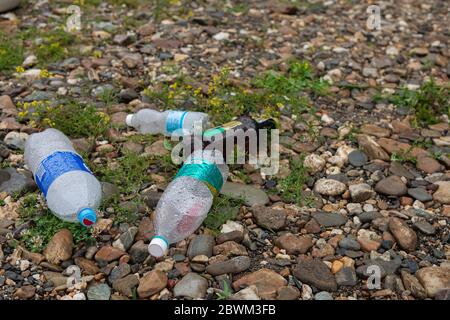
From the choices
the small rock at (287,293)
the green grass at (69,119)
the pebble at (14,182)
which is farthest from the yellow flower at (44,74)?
the small rock at (287,293)

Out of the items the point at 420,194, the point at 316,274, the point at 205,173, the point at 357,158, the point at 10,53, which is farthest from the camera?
the point at 10,53

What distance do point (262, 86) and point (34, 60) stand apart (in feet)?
7.18

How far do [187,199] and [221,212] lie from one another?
9.3 inches

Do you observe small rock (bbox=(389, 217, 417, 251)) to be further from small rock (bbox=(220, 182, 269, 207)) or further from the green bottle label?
the green bottle label

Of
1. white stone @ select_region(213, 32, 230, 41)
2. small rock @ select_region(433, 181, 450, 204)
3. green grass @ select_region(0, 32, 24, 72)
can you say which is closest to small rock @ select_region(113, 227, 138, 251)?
small rock @ select_region(433, 181, 450, 204)

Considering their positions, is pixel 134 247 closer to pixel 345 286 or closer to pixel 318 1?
pixel 345 286

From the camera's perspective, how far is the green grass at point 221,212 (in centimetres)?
327

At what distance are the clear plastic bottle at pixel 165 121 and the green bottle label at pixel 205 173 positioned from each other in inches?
21.8

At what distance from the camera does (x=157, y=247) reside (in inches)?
116

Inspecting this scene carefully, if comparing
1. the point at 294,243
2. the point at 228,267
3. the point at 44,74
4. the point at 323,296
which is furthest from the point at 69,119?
the point at 323,296

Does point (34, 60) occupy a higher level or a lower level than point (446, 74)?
higher

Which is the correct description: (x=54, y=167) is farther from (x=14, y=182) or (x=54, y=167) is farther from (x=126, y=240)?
(x=126, y=240)
